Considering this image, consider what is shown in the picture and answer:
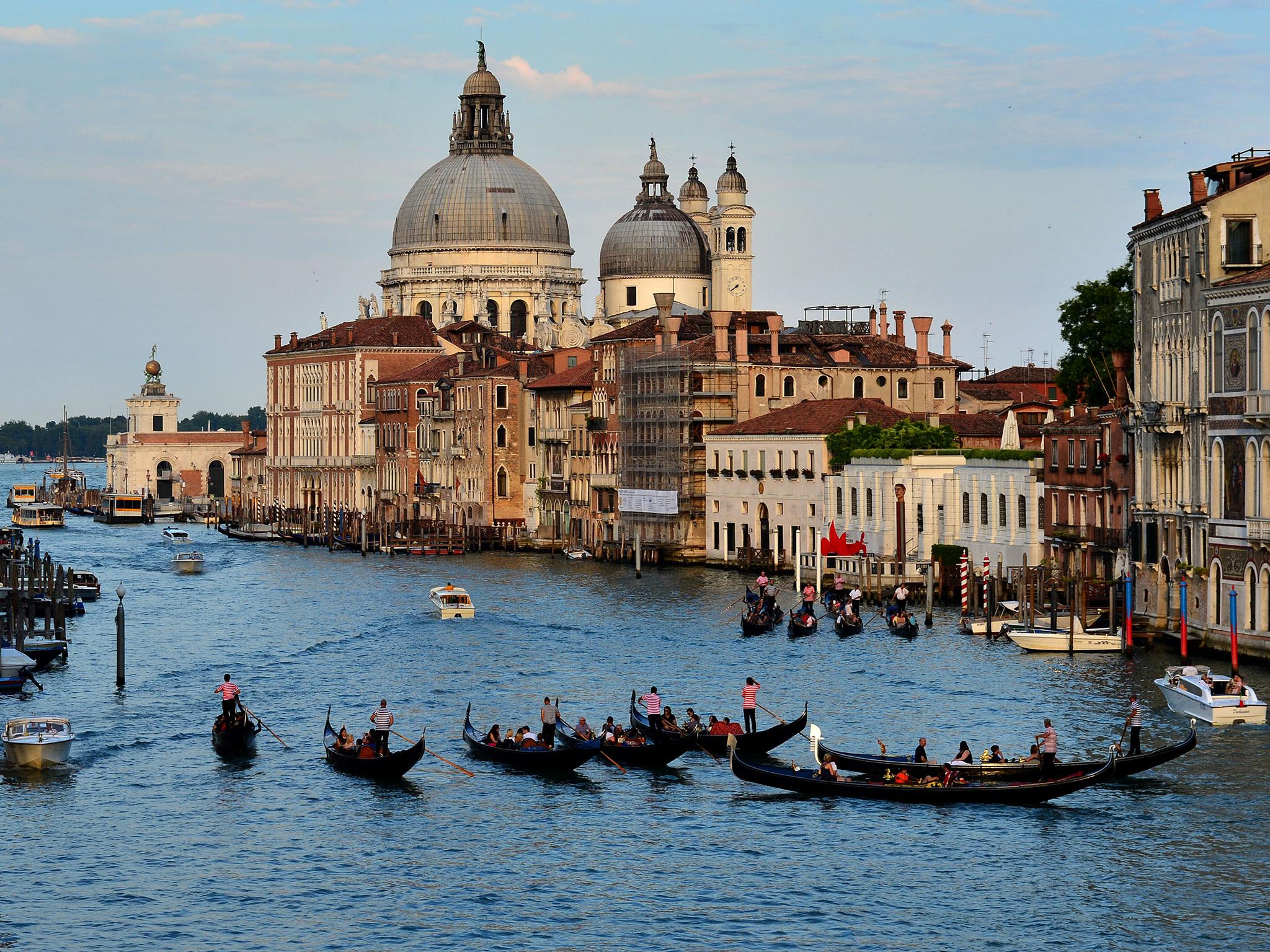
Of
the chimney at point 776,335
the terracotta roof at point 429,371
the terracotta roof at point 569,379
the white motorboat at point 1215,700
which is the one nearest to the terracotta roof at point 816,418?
the chimney at point 776,335

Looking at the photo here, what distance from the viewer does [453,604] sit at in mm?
64625

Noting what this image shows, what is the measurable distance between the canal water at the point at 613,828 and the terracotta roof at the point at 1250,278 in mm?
7444

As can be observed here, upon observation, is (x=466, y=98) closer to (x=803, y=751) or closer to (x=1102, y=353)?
(x=1102, y=353)

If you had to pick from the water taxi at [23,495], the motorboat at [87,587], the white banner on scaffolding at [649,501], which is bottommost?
the motorboat at [87,587]

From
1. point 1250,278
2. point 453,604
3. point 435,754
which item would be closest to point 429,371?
point 453,604

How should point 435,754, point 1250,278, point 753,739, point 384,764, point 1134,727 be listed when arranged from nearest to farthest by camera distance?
point 1134,727
point 384,764
point 753,739
point 435,754
point 1250,278

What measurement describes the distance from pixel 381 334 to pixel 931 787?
317ft

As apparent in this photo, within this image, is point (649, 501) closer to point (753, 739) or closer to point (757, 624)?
point (757, 624)

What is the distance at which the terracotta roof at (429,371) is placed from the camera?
11825cm

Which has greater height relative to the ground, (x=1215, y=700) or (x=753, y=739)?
(x=1215, y=700)

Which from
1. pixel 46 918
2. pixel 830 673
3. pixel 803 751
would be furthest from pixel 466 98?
pixel 46 918

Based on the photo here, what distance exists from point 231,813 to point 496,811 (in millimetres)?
3910

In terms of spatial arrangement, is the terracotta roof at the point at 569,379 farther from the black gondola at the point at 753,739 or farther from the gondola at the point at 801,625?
the black gondola at the point at 753,739

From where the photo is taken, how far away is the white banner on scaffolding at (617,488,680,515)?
87.8 meters
